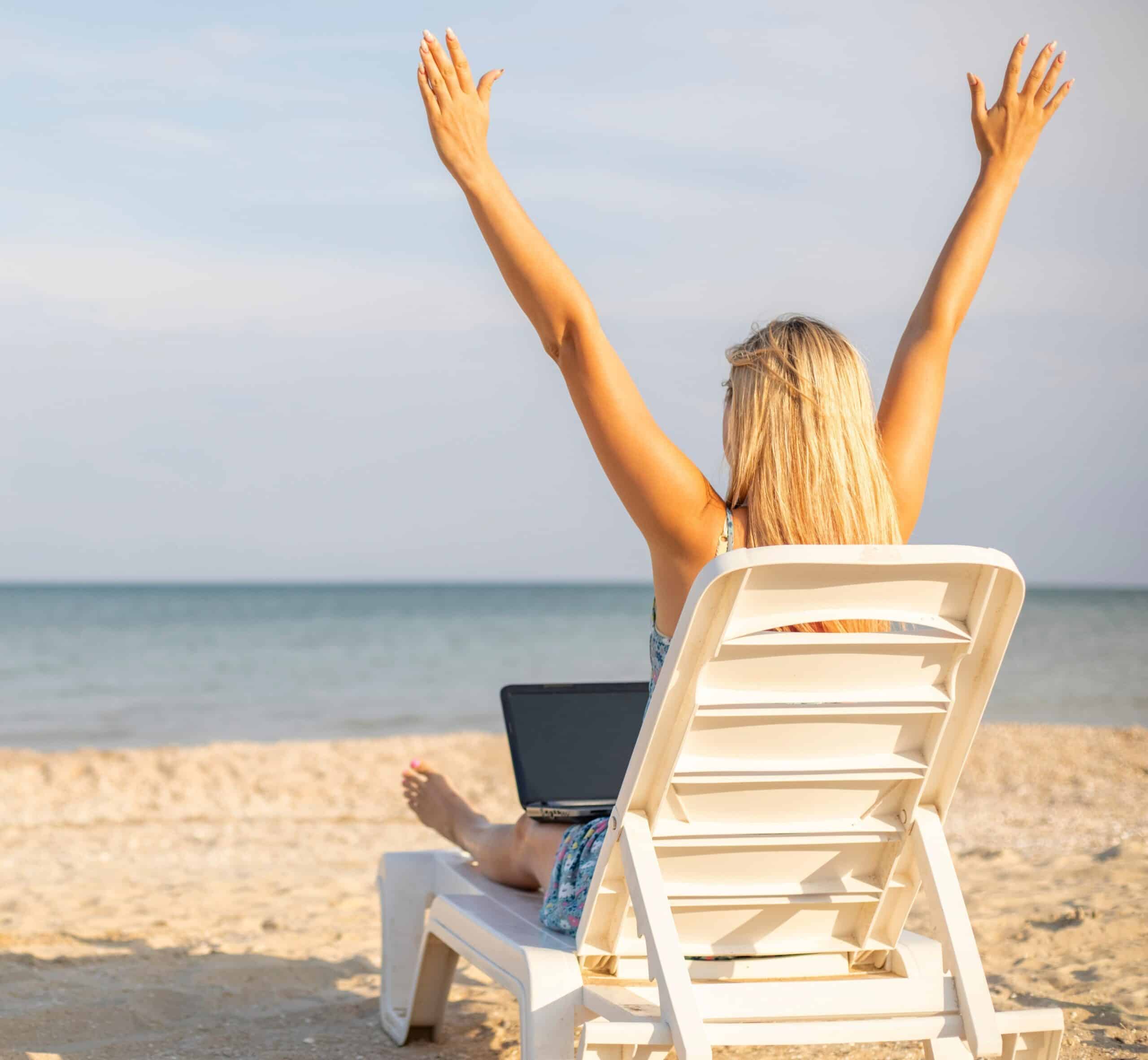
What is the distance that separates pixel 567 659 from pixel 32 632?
1714 centimetres

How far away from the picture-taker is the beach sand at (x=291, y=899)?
356 cm

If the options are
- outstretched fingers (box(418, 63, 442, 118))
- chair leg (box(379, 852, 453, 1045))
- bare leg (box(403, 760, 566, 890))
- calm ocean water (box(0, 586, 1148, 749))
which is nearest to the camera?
outstretched fingers (box(418, 63, 442, 118))

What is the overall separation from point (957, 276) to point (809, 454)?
781 millimetres

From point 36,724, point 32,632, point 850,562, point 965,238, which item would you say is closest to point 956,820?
point 965,238

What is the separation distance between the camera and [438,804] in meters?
3.58

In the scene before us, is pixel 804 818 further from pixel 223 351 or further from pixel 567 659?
pixel 567 659

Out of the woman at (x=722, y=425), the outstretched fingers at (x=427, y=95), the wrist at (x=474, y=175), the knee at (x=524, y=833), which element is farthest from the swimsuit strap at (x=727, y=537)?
the knee at (x=524, y=833)

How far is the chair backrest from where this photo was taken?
191 cm

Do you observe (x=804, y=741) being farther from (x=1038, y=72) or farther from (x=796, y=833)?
(x=1038, y=72)

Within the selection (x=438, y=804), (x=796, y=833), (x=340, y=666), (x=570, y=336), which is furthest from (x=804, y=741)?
(x=340, y=666)

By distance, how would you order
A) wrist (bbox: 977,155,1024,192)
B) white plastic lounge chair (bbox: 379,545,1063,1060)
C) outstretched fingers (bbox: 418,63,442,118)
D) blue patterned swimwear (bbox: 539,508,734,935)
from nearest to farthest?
white plastic lounge chair (bbox: 379,545,1063,1060), outstretched fingers (bbox: 418,63,442,118), blue patterned swimwear (bbox: 539,508,734,935), wrist (bbox: 977,155,1024,192)

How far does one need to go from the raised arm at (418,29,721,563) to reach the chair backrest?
11.4 inches

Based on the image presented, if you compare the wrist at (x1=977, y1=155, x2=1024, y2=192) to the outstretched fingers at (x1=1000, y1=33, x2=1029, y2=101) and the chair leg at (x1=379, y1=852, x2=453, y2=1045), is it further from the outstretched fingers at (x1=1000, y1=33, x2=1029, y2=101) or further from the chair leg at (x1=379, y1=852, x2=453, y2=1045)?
the chair leg at (x1=379, y1=852, x2=453, y2=1045)

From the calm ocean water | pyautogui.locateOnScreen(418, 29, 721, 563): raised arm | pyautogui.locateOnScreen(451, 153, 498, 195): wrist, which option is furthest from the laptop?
the calm ocean water
